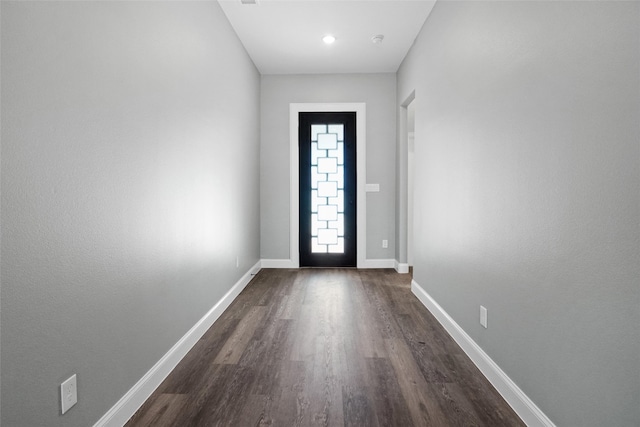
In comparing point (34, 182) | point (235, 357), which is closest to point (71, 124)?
point (34, 182)

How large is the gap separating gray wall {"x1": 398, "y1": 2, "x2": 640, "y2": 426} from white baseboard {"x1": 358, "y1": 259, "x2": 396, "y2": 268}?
8.17 ft

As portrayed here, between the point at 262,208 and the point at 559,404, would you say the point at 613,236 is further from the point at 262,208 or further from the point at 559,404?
the point at 262,208

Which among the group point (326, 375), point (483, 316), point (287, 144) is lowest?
point (326, 375)

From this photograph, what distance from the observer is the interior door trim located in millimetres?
4938

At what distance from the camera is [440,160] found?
2980 mm

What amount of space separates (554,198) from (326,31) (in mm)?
2969

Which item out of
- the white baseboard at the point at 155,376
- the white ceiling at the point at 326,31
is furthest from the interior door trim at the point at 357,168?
the white baseboard at the point at 155,376

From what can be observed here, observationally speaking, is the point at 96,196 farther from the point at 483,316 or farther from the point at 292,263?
the point at 292,263

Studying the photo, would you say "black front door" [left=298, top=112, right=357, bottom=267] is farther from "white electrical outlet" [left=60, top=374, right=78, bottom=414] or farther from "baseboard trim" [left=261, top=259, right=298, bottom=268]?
"white electrical outlet" [left=60, top=374, right=78, bottom=414]

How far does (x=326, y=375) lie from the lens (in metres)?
2.05

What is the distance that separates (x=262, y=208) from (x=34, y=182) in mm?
3892

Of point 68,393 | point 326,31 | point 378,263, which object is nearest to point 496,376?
point 68,393

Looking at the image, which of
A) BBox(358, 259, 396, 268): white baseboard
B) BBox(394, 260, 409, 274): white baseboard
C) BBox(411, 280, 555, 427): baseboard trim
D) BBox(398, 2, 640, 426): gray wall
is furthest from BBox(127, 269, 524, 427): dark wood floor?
BBox(358, 259, 396, 268): white baseboard

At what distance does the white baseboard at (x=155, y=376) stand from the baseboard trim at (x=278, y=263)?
1912mm
